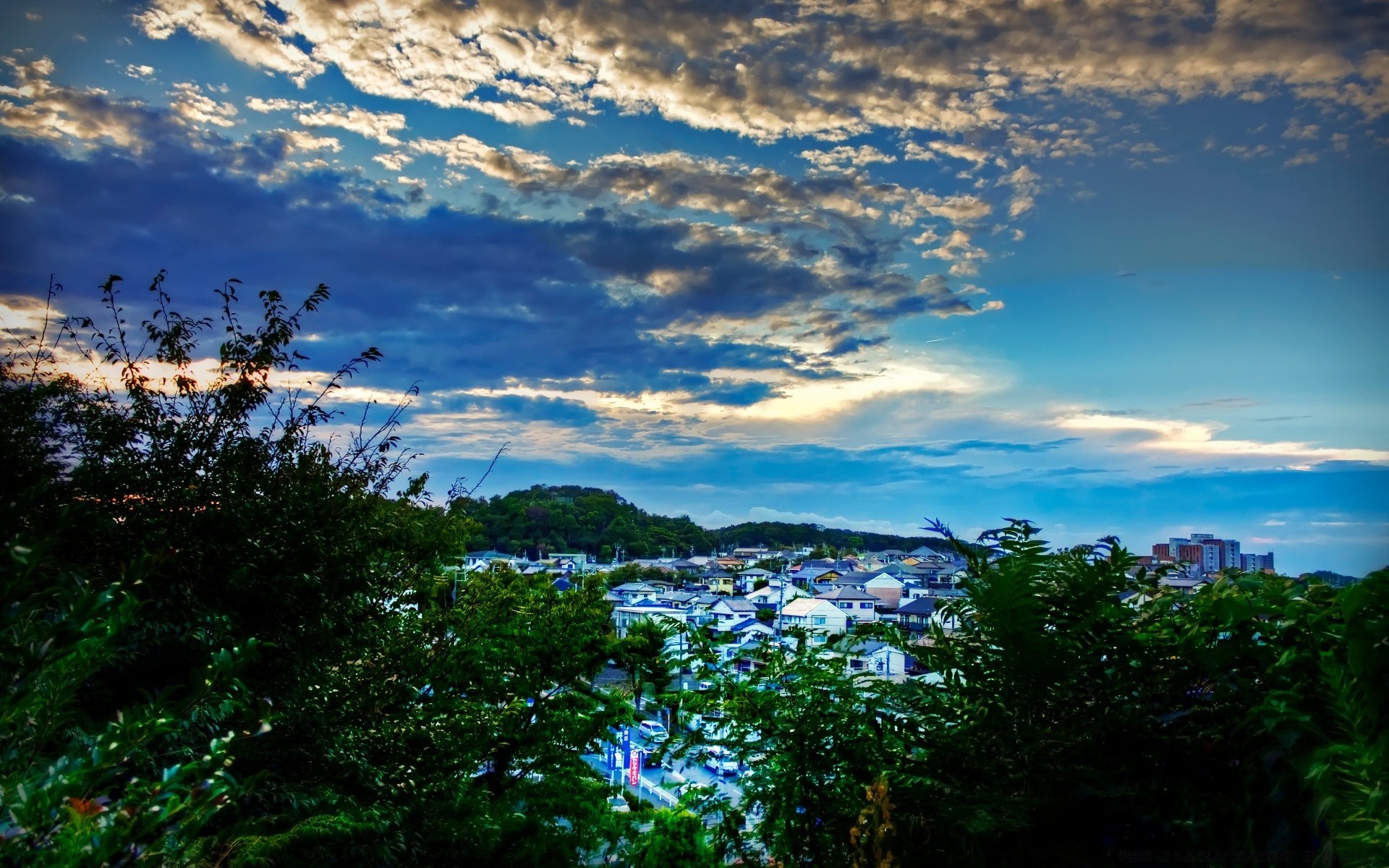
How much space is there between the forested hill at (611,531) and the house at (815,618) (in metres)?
3.44

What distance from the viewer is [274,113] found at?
410 cm

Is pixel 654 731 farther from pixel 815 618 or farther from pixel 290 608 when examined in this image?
pixel 290 608

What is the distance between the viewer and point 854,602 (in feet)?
12.4

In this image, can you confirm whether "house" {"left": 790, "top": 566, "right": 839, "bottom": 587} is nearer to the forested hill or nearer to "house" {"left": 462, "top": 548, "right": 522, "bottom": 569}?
"house" {"left": 462, "top": 548, "right": 522, "bottom": 569}

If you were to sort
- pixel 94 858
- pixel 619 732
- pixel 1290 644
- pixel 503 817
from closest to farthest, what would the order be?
1. pixel 94 858
2. pixel 1290 644
3. pixel 503 817
4. pixel 619 732

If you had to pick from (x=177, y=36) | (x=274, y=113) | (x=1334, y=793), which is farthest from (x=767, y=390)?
(x=1334, y=793)

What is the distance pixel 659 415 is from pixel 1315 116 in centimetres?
491

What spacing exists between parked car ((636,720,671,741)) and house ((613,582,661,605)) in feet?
3.87

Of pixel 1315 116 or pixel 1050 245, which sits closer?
pixel 1315 116

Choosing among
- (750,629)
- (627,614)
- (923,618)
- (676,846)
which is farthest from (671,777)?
(627,614)

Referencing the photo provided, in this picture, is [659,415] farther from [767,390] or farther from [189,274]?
Result: [189,274]

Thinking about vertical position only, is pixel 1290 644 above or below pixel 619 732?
above

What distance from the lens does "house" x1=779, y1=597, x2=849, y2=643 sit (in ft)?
8.10

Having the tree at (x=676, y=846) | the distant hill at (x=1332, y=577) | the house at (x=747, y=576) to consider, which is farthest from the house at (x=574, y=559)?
the distant hill at (x=1332, y=577)
